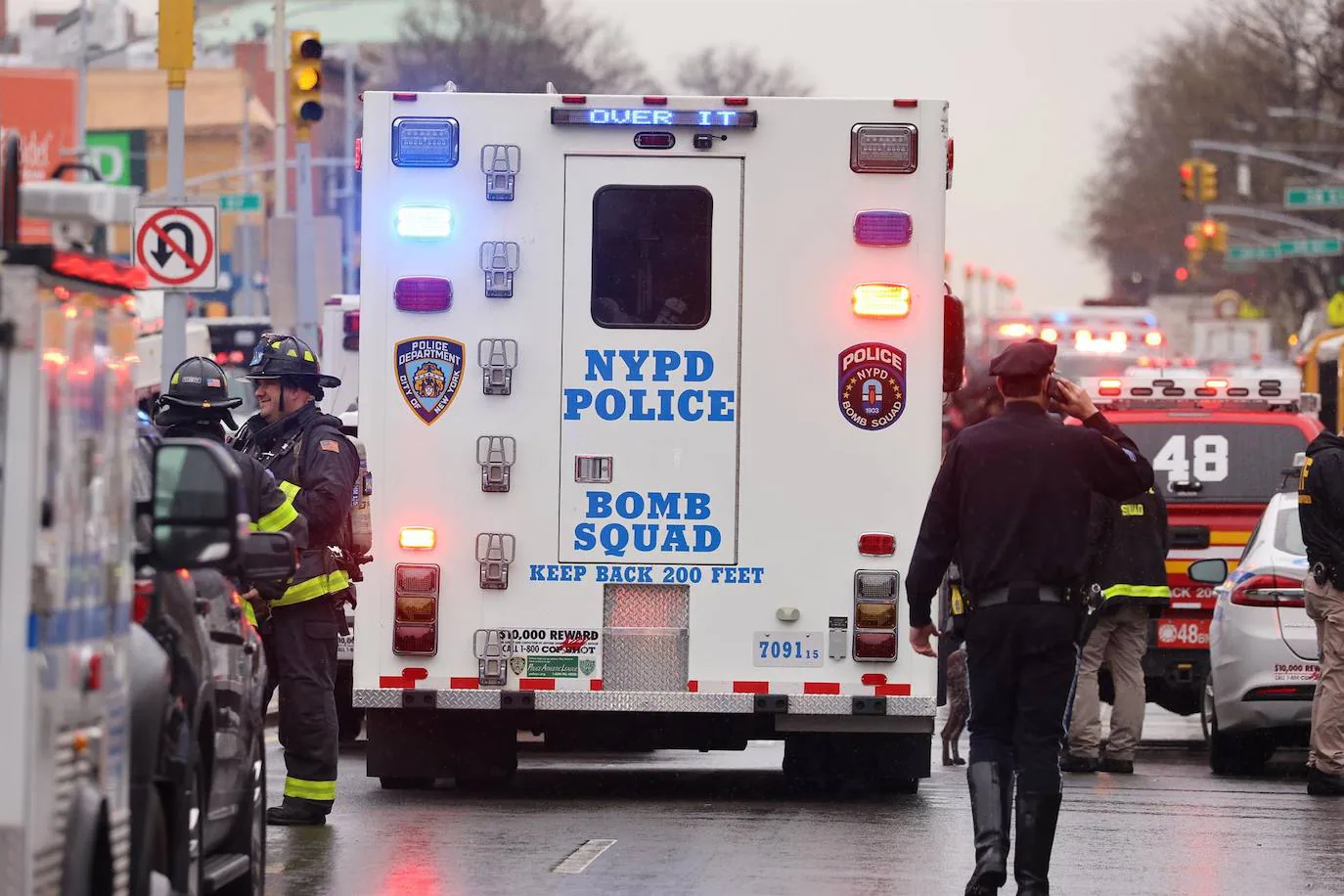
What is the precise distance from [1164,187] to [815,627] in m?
80.9

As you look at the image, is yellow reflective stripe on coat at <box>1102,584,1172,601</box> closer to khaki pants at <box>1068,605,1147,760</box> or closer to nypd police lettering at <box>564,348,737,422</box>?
khaki pants at <box>1068,605,1147,760</box>

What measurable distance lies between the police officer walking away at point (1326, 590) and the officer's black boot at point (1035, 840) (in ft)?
14.6

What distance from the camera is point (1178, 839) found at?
446 inches

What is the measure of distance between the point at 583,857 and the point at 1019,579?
7.36ft

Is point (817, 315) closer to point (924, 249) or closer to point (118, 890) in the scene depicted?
point (924, 249)

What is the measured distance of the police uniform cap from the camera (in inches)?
362

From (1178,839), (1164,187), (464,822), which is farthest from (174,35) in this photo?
(1164,187)

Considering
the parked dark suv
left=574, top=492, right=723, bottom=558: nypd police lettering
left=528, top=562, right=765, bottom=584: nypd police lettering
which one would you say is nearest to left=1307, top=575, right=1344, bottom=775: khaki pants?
left=528, top=562, right=765, bottom=584: nypd police lettering

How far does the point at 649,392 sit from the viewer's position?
1209 cm

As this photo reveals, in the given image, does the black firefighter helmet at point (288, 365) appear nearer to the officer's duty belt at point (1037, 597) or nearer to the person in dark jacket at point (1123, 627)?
the officer's duty belt at point (1037, 597)

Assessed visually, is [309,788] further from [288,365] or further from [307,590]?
[288,365]

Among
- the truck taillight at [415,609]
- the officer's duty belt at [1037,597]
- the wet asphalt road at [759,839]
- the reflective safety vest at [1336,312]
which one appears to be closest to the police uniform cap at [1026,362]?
the officer's duty belt at [1037,597]

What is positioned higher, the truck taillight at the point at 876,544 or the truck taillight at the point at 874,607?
the truck taillight at the point at 876,544

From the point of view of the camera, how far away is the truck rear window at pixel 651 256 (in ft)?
39.7
